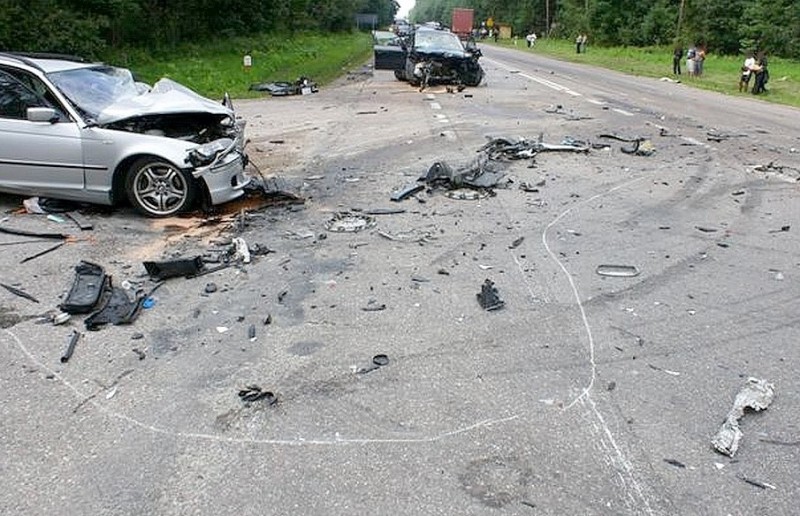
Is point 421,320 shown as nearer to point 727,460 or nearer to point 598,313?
point 598,313

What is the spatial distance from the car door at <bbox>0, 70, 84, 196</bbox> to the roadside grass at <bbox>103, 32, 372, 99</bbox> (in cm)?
1153

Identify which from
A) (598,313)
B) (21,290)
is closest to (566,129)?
(598,313)

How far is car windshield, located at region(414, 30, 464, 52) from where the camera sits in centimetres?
2338

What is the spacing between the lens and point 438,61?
74.4ft

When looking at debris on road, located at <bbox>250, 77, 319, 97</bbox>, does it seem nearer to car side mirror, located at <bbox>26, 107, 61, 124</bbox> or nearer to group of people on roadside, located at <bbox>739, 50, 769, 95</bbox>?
car side mirror, located at <bbox>26, 107, 61, 124</bbox>

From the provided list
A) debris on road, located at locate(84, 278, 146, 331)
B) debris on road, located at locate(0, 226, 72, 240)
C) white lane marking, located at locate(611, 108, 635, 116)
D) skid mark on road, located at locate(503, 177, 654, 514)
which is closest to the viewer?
skid mark on road, located at locate(503, 177, 654, 514)

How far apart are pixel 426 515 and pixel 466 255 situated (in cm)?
369

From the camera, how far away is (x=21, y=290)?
218 inches

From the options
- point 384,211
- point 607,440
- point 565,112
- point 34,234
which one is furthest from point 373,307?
point 565,112

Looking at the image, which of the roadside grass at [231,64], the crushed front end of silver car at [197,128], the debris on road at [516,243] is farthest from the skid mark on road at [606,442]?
the roadside grass at [231,64]

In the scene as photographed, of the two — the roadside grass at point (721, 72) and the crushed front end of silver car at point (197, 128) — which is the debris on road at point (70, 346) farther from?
the roadside grass at point (721, 72)

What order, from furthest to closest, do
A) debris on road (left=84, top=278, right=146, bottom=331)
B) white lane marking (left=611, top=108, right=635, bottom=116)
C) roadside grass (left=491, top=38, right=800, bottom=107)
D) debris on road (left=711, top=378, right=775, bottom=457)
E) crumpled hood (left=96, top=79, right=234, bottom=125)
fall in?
roadside grass (left=491, top=38, right=800, bottom=107) → white lane marking (left=611, top=108, right=635, bottom=116) → crumpled hood (left=96, top=79, right=234, bottom=125) → debris on road (left=84, top=278, right=146, bottom=331) → debris on road (left=711, top=378, right=775, bottom=457)

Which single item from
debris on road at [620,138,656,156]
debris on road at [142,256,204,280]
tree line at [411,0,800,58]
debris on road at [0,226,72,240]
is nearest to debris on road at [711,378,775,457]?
debris on road at [142,256,204,280]

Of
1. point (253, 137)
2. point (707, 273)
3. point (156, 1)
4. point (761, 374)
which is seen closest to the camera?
point (761, 374)
